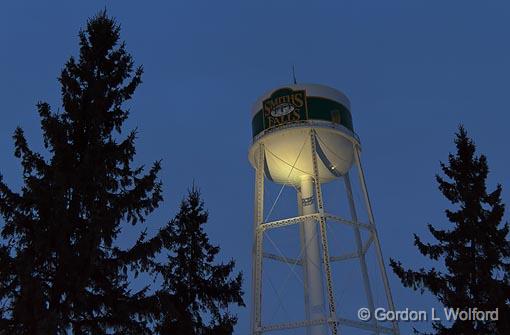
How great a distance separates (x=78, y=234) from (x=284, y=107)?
16.4 m

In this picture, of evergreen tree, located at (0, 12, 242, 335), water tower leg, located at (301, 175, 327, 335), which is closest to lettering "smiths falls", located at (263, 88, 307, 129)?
water tower leg, located at (301, 175, 327, 335)

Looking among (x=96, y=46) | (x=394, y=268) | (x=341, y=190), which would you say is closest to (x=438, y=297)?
(x=394, y=268)

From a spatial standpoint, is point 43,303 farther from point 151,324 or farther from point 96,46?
point 96,46

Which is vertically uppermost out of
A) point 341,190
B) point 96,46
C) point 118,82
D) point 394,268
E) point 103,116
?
point 341,190

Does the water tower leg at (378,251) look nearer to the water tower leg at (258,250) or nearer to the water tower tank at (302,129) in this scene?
the water tower tank at (302,129)

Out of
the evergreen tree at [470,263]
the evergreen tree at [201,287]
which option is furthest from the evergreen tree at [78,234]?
the evergreen tree at [470,263]

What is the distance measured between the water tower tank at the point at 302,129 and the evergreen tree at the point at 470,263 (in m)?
10.2

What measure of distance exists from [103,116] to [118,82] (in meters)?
1.09

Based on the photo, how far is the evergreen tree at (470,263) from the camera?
17719mm

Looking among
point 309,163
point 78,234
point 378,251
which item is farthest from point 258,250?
point 78,234

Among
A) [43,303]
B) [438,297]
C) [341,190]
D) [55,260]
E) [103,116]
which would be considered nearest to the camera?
[43,303]

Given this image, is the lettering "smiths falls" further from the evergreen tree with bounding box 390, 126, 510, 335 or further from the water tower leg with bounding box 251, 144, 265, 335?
the evergreen tree with bounding box 390, 126, 510, 335

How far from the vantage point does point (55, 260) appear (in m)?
14.2

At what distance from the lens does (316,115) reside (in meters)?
29.4
